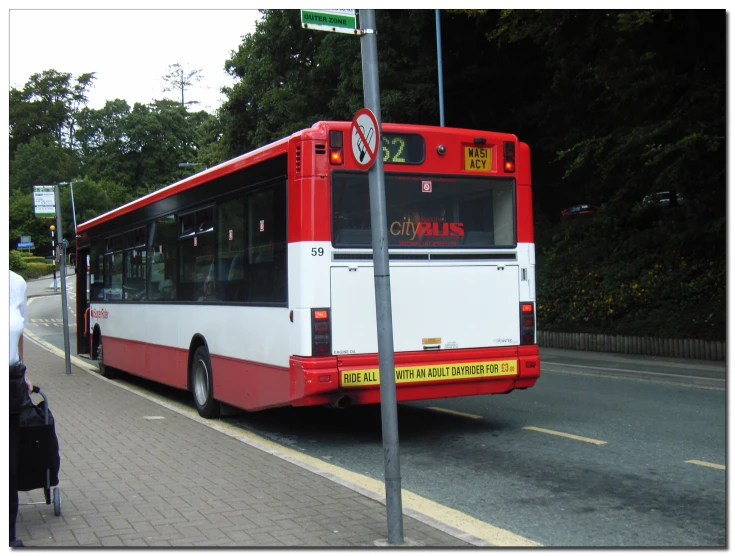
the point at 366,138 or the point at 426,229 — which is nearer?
the point at 366,138

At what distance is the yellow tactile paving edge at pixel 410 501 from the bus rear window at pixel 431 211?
2044 mm

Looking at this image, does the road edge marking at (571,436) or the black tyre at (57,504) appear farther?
the road edge marking at (571,436)

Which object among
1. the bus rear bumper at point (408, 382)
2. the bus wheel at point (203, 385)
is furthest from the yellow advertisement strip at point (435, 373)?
the bus wheel at point (203, 385)

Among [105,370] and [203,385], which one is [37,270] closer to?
[105,370]

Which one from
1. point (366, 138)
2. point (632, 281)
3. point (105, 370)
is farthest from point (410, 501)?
point (632, 281)

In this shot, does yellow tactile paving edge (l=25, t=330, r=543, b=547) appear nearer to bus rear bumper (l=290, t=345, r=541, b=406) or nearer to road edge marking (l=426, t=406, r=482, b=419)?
bus rear bumper (l=290, t=345, r=541, b=406)

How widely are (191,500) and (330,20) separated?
342 centimetres

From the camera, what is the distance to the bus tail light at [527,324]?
9055 millimetres

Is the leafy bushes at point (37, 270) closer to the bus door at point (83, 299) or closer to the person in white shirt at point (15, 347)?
the bus door at point (83, 299)

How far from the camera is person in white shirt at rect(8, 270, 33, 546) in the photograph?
4715 millimetres

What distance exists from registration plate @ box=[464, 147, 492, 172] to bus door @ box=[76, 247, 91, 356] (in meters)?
10.2

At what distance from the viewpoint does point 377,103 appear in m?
5.07

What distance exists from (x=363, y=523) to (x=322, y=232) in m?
3.26

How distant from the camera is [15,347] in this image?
4.73m
